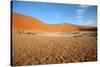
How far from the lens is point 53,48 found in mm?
2354

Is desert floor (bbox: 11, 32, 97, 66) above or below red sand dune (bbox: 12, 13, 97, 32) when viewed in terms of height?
below

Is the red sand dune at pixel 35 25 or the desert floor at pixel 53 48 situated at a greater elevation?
the red sand dune at pixel 35 25

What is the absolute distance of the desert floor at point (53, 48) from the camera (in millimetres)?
2227

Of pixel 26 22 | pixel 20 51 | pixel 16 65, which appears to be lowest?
pixel 16 65

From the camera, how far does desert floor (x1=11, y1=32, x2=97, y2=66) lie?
223 centimetres

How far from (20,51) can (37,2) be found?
27.9 inches

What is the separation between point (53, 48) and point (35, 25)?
0.41m

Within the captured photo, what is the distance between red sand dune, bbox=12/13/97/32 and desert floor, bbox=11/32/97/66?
0.07m

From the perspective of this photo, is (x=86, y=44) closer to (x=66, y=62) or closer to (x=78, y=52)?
(x=78, y=52)

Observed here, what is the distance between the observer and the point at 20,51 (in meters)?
2.22

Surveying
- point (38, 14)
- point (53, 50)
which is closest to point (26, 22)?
point (38, 14)

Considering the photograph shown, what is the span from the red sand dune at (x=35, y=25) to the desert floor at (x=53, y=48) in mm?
70

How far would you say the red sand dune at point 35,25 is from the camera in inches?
87.3

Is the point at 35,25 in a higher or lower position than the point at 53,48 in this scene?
higher
